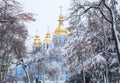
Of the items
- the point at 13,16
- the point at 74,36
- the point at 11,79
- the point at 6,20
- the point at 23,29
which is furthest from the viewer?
the point at 74,36

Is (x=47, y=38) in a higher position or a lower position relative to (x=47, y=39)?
higher

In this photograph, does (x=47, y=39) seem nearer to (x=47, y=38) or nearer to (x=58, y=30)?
(x=47, y=38)

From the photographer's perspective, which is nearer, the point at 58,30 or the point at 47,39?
the point at 58,30

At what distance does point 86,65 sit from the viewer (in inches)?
1321

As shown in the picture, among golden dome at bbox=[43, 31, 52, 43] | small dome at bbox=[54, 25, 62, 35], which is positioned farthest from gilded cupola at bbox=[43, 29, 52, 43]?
small dome at bbox=[54, 25, 62, 35]

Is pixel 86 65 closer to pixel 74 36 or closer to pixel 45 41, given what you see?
pixel 74 36

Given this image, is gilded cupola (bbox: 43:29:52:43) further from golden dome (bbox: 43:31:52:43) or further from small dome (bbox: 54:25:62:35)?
small dome (bbox: 54:25:62:35)

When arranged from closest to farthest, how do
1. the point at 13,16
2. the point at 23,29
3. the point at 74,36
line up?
the point at 13,16 < the point at 23,29 < the point at 74,36

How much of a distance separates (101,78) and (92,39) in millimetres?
4345

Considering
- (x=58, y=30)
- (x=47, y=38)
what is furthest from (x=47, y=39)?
(x=58, y=30)

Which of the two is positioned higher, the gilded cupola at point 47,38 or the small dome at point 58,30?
the small dome at point 58,30

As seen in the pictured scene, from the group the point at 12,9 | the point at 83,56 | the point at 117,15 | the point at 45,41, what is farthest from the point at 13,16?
the point at 45,41

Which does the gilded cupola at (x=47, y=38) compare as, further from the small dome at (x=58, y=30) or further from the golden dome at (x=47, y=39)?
the small dome at (x=58, y=30)

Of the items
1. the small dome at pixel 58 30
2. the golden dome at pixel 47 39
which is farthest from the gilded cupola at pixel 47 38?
the small dome at pixel 58 30
